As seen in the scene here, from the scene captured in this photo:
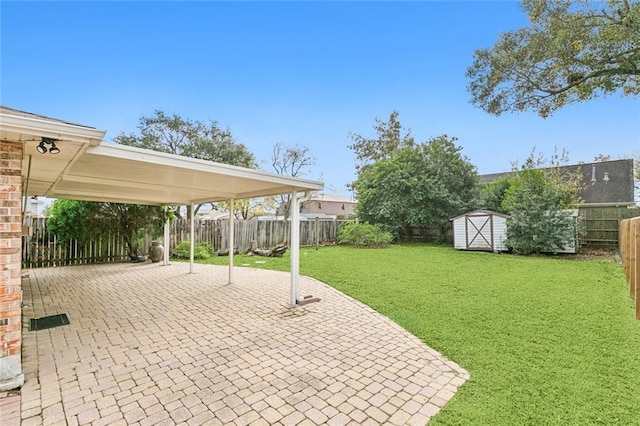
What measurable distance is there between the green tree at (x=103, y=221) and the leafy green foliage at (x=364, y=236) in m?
8.89

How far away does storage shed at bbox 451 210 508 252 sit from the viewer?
12.4 m

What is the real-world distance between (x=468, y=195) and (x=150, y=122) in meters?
18.3

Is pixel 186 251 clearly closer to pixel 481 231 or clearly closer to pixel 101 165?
pixel 101 165

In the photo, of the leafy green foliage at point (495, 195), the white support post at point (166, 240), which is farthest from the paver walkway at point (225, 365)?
the leafy green foliage at point (495, 195)

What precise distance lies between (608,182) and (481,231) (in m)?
13.6

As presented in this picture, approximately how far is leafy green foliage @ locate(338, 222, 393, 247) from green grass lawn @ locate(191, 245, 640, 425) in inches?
264

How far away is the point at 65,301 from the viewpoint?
5.55 meters

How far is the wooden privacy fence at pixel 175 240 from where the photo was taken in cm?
931

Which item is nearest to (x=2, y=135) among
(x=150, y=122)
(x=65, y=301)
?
(x=65, y=301)

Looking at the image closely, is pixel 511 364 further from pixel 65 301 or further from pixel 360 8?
pixel 360 8

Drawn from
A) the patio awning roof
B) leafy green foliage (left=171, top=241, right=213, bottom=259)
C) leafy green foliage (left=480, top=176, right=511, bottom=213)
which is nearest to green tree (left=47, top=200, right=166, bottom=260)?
leafy green foliage (left=171, top=241, right=213, bottom=259)

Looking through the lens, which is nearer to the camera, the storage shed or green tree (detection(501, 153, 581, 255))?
green tree (detection(501, 153, 581, 255))

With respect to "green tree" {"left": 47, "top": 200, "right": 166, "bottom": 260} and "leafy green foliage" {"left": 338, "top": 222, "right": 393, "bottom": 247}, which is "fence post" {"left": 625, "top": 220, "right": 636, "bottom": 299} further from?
"green tree" {"left": 47, "top": 200, "right": 166, "bottom": 260}

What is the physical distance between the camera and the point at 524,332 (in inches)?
159
